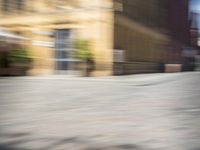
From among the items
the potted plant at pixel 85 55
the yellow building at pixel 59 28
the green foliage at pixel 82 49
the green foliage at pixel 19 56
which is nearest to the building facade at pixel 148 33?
the yellow building at pixel 59 28

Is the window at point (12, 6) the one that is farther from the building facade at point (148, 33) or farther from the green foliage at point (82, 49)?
the building facade at point (148, 33)

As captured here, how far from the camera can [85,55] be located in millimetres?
22188

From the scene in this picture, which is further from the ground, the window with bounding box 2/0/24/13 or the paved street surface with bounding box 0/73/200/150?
the window with bounding box 2/0/24/13

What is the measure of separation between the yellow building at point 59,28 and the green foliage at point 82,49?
379mm

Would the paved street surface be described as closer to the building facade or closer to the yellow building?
the yellow building

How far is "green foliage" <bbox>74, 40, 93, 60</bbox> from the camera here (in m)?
22.1

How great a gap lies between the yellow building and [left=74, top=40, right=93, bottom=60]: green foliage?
379 millimetres

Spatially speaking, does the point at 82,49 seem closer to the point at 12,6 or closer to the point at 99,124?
the point at 12,6

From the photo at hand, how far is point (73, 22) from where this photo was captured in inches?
914

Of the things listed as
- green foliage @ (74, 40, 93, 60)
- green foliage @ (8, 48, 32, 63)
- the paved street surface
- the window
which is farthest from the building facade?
the paved street surface

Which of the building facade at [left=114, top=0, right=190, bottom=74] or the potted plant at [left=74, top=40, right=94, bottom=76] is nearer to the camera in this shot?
the potted plant at [left=74, top=40, right=94, bottom=76]

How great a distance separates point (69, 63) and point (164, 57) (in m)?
11.8

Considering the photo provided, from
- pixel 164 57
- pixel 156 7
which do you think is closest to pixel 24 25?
pixel 156 7

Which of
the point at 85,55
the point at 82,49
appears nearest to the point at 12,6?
the point at 82,49
